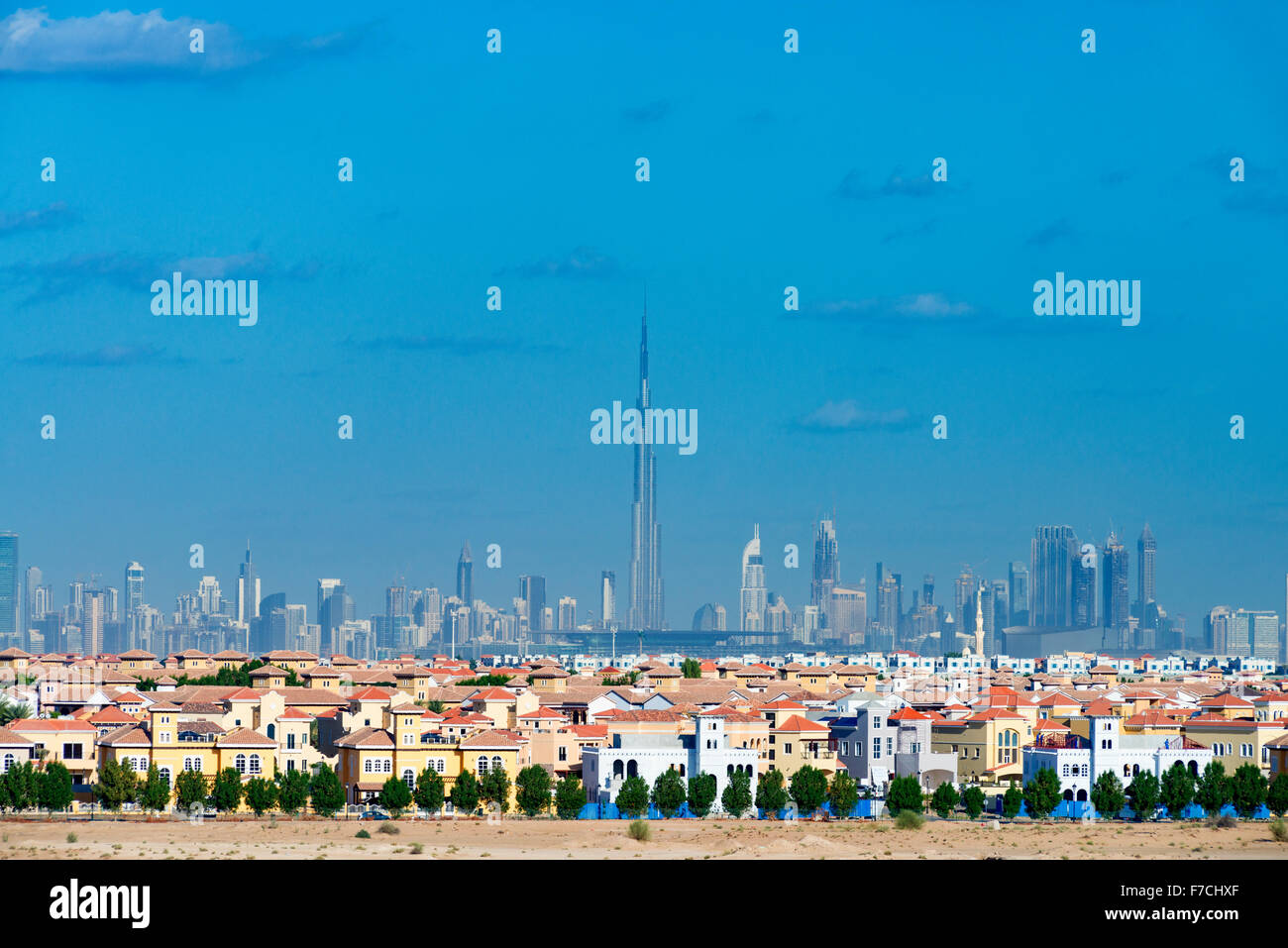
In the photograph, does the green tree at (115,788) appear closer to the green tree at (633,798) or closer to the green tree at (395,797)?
the green tree at (395,797)

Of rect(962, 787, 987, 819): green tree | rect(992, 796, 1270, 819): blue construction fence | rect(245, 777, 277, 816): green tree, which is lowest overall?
rect(992, 796, 1270, 819): blue construction fence

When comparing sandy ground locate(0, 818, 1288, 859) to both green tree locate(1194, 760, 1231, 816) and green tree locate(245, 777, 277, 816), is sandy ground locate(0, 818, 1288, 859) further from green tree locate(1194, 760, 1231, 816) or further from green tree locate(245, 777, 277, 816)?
green tree locate(1194, 760, 1231, 816)

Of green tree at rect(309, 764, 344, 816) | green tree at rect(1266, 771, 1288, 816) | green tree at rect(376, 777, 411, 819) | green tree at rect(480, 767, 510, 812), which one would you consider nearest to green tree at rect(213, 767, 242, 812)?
green tree at rect(309, 764, 344, 816)

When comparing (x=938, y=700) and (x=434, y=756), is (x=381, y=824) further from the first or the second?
(x=938, y=700)

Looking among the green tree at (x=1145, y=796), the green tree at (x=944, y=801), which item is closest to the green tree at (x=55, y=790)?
the green tree at (x=944, y=801)

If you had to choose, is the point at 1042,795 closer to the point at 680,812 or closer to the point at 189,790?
the point at 680,812
